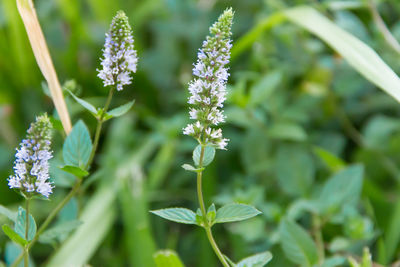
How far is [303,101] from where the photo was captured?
1710 millimetres

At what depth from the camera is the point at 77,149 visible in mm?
906

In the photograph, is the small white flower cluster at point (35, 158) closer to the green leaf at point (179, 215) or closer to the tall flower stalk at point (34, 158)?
the tall flower stalk at point (34, 158)

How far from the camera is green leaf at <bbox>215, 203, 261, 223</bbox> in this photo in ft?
2.54

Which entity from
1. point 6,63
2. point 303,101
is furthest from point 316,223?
point 6,63

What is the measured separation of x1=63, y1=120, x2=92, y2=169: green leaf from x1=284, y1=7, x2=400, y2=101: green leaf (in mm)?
659

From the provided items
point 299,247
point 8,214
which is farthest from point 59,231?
point 299,247

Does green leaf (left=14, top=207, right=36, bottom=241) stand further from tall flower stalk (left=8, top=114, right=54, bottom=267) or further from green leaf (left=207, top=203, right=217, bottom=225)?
green leaf (left=207, top=203, right=217, bottom=225)

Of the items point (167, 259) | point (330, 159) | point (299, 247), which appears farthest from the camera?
point (330, 159)

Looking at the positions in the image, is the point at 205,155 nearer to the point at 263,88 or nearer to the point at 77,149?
the point at 77,149

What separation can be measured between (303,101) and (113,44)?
106cm

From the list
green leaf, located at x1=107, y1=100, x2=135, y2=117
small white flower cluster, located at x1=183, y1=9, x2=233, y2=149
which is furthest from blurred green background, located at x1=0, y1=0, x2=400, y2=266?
small white flower cluster, located at x1=183, y1=9, x2=233, y2=149

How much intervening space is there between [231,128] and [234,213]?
3.76 ft

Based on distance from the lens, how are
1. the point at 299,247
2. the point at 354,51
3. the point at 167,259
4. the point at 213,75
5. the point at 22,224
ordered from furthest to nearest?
1. the point at 354,51
2. the point at 299,247
3. the point at 167,259
4. the point at 22,224
5. the point at 213,75

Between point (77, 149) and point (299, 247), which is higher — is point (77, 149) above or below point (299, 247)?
above
